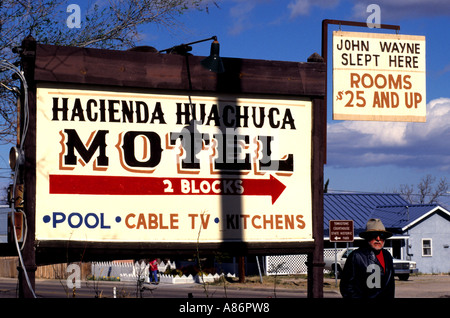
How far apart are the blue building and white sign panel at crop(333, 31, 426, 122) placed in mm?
34297

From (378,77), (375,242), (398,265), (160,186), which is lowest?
(398,265)

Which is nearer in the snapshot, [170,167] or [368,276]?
[368,276]

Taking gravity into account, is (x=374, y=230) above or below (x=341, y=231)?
above

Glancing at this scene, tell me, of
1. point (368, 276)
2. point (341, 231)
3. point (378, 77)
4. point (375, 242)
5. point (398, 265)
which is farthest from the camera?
point (398, 265)

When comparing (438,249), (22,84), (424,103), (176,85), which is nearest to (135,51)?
(176,85)

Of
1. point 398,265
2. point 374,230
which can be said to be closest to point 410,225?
point 398,265

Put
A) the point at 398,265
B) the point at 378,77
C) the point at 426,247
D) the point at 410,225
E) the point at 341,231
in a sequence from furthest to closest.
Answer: the point at 426,247
the point at 410,225
the point at 398,265
the point at 341,231
the point at 378,77

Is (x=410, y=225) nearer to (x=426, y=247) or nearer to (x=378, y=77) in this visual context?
(x=426, y=247)

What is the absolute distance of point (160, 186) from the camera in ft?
28.9

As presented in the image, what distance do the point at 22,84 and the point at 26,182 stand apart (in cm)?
117

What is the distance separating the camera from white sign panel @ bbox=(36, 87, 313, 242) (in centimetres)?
852

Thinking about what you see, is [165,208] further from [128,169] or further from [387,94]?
[387,94]

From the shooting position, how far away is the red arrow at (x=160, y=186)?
28.1ft

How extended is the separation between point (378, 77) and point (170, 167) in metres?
8.58
